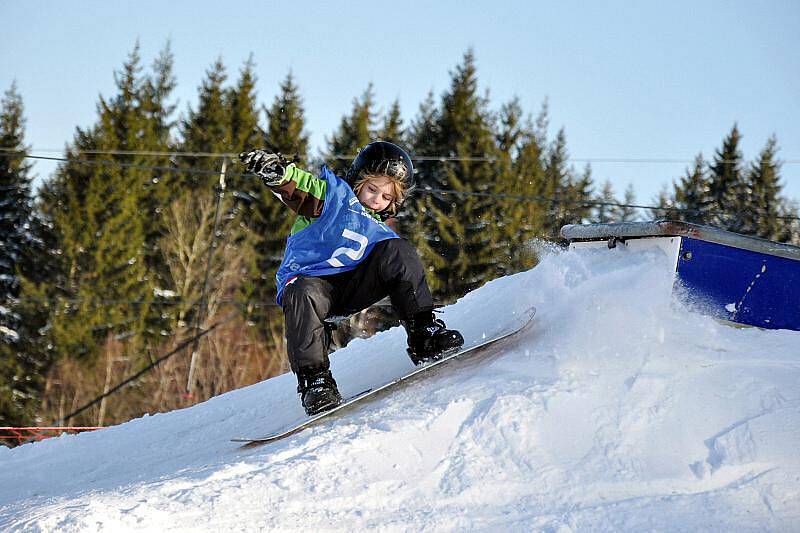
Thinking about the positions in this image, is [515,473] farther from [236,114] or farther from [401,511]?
[236,114]

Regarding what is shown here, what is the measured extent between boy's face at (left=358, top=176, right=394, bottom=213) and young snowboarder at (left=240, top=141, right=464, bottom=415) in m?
0.16

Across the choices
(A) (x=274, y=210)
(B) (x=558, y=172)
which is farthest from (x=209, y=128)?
(B) (x=558, y=172)

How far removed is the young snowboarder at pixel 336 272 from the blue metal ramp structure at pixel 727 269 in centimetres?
108

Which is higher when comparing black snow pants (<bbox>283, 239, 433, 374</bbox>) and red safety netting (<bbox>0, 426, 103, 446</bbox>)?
black snow pants (<bbox>283, 239, 433, 374</bbox>)

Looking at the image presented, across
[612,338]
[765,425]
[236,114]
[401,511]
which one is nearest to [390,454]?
[401,511]

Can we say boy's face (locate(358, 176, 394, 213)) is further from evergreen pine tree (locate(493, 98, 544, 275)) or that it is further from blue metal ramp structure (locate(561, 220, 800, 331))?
evergreen pine tree (locate(493, 98, 544, 275))

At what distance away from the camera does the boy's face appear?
405cm

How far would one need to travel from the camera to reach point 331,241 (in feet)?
12.2

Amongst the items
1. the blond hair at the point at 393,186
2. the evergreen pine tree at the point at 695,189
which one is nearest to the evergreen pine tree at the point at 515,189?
the evergreen pine tree at the point at 695,189

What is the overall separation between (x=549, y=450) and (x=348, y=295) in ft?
4.57

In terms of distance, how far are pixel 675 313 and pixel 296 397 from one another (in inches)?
88.7

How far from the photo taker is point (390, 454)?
285 centimetres

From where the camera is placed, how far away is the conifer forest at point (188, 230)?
2455 centimetres

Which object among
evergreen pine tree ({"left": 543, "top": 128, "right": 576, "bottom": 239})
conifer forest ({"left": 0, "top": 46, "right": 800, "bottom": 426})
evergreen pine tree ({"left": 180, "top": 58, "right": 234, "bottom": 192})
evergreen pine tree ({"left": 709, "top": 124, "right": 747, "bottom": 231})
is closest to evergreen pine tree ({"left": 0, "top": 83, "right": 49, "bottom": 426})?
conifer forest ({"left": 0, "top": 46, "right": 800, "bottom": 426})
